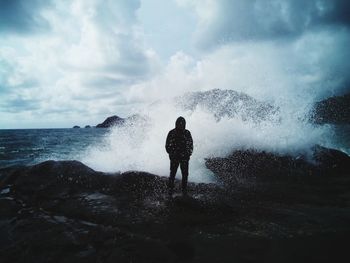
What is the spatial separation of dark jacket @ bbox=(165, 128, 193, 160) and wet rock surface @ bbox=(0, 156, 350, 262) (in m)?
1.22

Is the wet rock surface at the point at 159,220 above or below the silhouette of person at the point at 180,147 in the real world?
below

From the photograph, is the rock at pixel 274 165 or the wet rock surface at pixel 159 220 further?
the rock at pixel 274 165

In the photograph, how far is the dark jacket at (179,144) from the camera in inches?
301

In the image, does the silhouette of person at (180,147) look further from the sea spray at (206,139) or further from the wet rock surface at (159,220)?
the sea spray at (206,139)

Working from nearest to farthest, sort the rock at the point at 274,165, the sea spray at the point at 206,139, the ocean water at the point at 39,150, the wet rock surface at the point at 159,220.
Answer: the wet rock surface at the point at 159,220 < the rock at the point at 274,165 < the sea spray at the point at 206,139 < the ocean water at the point at 39,150

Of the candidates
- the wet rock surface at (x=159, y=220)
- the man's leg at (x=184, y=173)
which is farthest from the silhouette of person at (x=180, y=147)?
the wet rock surface at (x=159, y=220)

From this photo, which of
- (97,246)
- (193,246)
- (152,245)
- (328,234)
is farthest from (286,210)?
(97,246)

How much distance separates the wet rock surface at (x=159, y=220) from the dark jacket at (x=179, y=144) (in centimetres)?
122

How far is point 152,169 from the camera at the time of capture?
12.7m

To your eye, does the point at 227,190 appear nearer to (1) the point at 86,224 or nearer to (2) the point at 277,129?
(1) the point at 86,224

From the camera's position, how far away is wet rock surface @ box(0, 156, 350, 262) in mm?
4387

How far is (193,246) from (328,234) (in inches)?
104

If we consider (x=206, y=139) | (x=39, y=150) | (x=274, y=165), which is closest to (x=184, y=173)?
(x=274, y=165)

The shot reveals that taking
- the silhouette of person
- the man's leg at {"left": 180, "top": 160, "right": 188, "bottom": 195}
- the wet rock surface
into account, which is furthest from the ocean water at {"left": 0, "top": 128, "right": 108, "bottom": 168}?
the man's leg at {"left": 180, "top": 160, "right": 188, "bottom": 195}
